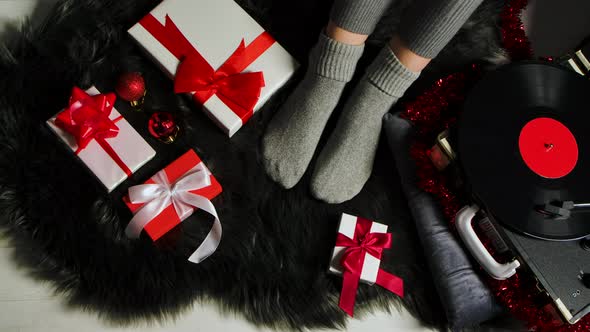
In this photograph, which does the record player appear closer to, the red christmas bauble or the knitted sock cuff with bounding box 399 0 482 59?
the knitted sock cuff with bounding box 399 0 482 59

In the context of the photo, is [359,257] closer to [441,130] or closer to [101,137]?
[441,130]

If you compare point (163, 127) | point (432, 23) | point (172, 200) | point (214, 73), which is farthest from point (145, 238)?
point (432, 23)

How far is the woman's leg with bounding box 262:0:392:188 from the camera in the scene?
2.43 ft

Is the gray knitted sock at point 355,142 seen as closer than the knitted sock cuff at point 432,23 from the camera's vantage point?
No

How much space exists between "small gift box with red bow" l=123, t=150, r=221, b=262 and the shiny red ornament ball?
0.13 metres

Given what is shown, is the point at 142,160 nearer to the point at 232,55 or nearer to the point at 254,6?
the point at 232,55

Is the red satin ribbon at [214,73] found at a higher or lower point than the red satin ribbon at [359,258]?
higher

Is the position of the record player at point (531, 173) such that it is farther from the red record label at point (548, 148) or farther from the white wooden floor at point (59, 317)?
the white wooden floor at point (59, 317)

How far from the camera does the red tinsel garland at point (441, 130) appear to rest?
689 millimetres

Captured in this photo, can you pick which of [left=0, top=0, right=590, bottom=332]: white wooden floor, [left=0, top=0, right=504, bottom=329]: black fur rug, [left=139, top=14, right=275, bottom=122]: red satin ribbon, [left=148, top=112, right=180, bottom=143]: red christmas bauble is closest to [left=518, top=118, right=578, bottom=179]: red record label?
[left=0, top=0, right=504, bottom=329]: black fur rug

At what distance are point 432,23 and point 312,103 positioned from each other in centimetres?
23

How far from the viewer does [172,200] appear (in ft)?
2.47

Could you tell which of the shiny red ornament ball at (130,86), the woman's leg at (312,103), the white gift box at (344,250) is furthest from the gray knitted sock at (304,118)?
the shiny red ornament ball at (130,86)

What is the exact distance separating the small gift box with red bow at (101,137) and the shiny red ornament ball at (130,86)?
0.07 ft
